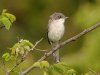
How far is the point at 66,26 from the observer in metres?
16.5

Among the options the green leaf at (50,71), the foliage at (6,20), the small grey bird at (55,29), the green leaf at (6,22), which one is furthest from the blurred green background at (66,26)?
the green leaf at (50,71)

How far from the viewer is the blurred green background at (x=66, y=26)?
1221 centimetres

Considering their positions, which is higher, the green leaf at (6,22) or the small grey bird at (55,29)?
the small grey bird at (55,29)

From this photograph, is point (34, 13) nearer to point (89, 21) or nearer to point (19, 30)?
point (19, 30)

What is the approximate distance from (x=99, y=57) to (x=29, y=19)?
267 inches

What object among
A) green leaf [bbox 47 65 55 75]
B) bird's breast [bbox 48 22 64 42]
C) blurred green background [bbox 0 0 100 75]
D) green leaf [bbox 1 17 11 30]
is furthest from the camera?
blurred green background [bbox 0 0 100 75]

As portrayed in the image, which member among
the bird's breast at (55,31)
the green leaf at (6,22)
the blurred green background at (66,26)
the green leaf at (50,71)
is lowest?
the green leaf at (50,71)

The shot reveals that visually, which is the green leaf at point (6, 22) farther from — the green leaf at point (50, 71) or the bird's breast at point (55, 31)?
the bird's breast at point (55, 31)

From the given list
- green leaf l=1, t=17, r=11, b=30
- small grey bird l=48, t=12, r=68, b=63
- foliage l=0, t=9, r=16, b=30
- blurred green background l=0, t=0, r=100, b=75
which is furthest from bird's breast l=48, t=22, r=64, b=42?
blurred green background l=0, t=0, r=100, b=75

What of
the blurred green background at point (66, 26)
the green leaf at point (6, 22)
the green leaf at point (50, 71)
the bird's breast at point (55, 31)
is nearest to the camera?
the green leaf at point (50, 71)

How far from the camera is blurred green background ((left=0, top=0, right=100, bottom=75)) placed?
12.2 metres

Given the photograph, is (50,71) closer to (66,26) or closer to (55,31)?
(55,31)

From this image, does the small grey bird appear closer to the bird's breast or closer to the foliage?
the bird's breast

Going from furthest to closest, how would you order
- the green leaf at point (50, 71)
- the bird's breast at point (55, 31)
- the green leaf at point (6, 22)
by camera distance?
1. the bird's breast at point (55, 31)
2. the green leaf at point (6, 22)
3. the green leaf at point (50, 71)
